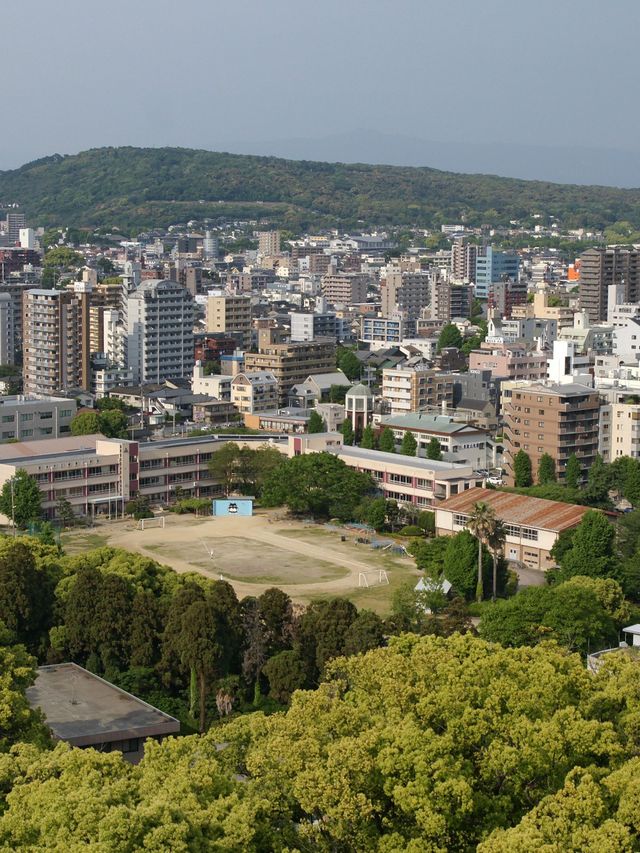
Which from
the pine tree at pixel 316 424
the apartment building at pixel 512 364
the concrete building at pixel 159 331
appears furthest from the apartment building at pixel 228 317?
the pine tree at pixel 316 424

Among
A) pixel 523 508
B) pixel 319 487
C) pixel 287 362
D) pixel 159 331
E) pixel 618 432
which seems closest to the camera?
pixel 523 508

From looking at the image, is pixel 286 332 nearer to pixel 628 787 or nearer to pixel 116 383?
pixel 116 383

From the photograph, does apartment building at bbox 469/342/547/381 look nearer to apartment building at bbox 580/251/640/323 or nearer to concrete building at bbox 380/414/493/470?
concrete building at bbox 380/414/493/470

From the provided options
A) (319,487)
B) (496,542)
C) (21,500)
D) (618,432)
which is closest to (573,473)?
(618,432)

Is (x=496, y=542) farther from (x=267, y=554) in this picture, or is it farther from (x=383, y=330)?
(x=383, y=330)

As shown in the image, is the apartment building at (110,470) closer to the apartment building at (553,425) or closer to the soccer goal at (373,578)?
the apartment building at (553,425)

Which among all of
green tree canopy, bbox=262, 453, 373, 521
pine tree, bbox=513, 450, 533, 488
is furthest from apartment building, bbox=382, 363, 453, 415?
green tree canopy, bbox=262, 453, 373, 521

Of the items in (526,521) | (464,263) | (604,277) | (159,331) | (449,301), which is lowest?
(526,521)

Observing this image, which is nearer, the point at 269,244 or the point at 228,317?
the point at 228,317
